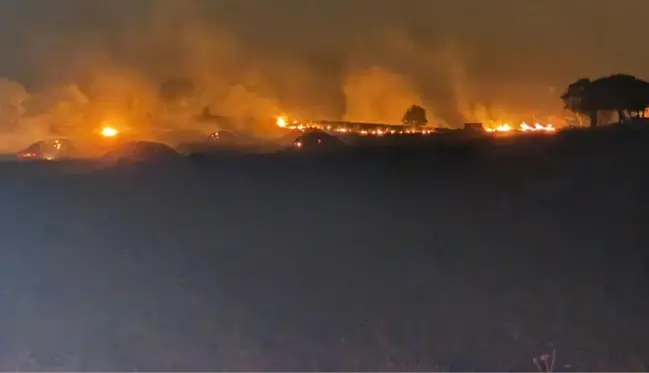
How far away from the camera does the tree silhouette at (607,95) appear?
8.33m

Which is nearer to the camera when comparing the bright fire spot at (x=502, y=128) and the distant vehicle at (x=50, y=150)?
the distant vehicle at (x=50, y=150)

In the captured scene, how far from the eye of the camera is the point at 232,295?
7344 millimetres

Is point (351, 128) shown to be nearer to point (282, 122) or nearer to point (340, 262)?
point (282, 122)

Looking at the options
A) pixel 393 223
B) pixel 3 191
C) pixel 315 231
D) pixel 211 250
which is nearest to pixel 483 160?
pixel 393 223

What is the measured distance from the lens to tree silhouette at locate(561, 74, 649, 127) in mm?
8328

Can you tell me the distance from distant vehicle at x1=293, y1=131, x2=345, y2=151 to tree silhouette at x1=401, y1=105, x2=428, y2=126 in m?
0.89

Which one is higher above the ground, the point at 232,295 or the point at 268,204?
the point at 268,204

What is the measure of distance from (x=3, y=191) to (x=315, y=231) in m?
3.58

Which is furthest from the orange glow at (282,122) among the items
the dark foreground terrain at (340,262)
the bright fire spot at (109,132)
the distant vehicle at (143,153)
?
the bright fire spot at (109,132)

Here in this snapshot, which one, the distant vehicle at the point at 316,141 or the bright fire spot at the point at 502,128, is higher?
the bright fire spot at the point at 502,128

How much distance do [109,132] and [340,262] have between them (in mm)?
3017

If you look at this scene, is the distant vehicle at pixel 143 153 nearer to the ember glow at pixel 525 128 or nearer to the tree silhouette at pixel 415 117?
the tree silhouette at pixel 415 117

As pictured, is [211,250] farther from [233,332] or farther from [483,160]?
[483,160]

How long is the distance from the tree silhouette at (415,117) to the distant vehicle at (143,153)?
8.56ft
